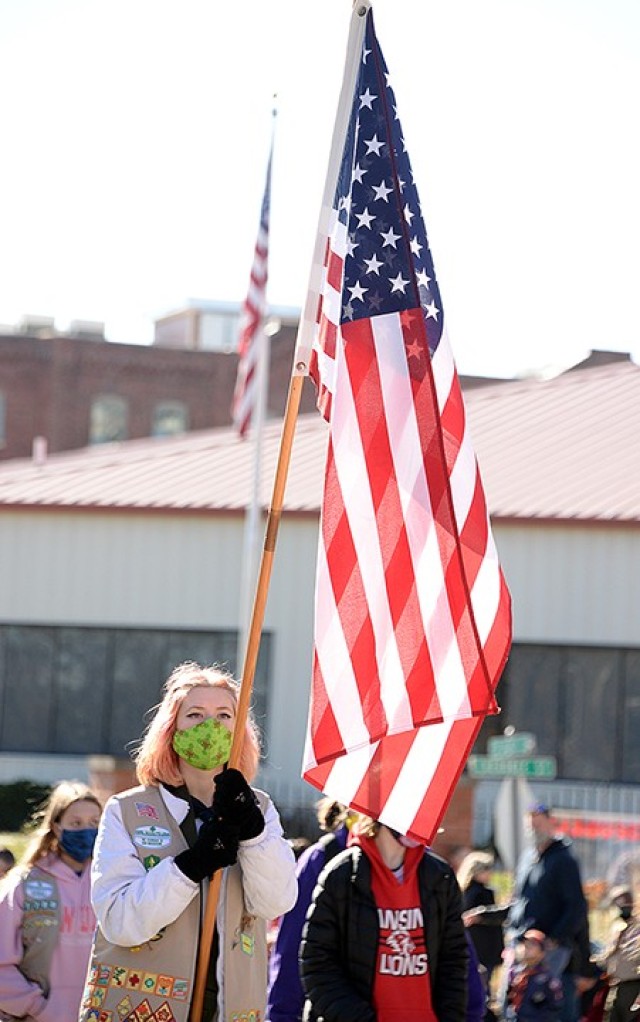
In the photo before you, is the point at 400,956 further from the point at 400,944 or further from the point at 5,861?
the point at 5,861

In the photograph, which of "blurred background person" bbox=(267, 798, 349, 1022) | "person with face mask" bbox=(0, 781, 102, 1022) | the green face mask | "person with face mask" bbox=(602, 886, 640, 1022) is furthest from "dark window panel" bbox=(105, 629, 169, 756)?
the green face mask

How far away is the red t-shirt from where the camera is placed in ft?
21.5

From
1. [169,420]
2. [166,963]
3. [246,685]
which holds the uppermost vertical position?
[169,420]

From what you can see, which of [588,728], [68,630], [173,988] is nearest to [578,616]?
[588,728]

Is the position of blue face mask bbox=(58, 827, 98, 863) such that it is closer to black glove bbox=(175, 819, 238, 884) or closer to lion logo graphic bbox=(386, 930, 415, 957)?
lion logo graphic bbox=(386, 930, 415, 957)

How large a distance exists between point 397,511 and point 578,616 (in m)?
24.2

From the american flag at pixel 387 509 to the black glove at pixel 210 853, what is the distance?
0.68 m

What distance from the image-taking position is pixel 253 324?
23828 mm

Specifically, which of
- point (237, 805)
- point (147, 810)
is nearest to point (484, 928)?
point (147, 810)

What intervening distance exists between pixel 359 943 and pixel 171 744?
1.37 meters

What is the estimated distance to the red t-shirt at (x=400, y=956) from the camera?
656cm

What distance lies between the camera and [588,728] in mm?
29359

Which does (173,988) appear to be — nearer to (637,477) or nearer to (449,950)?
(449,950)

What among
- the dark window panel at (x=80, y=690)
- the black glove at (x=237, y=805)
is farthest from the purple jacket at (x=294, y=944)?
the dark window panel at (x=80, y=690)
